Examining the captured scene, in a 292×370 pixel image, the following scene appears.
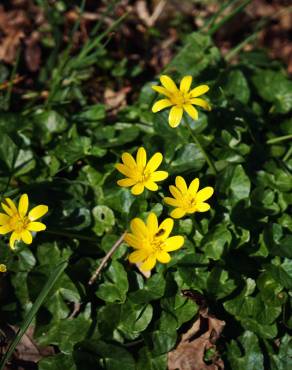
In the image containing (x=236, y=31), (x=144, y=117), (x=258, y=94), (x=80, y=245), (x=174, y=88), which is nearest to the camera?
(x=174, y=88)

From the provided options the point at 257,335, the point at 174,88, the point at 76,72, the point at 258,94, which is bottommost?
the point at 257,335

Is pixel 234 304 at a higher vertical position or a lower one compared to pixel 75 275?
lower

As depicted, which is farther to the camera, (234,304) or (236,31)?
(236,31)

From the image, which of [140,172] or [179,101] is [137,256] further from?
[179,101]

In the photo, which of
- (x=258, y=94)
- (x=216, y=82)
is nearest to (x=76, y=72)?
(x=216, y=82)

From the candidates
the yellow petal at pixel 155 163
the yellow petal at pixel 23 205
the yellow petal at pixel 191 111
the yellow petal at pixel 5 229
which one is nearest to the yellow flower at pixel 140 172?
the yellow petal at pixel 155 163

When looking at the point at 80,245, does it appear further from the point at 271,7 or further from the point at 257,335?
the point at 271,7

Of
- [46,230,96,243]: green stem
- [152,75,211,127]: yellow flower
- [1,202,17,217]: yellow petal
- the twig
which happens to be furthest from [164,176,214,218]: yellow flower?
[1,202,17,217]: yellow petal

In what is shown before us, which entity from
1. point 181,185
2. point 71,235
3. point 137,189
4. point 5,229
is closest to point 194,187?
point 181,185
